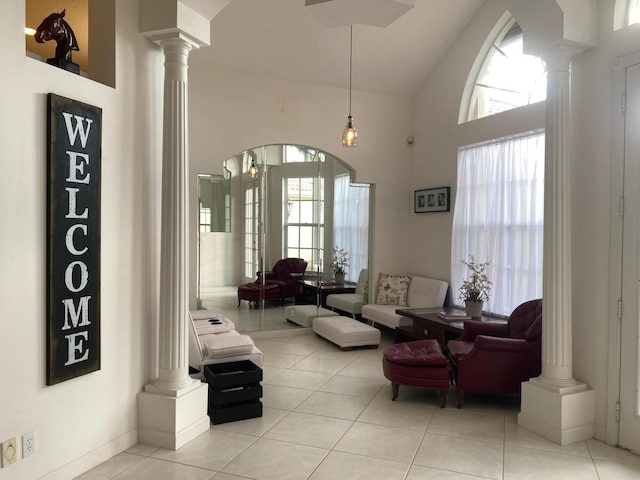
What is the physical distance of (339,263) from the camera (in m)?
7.24

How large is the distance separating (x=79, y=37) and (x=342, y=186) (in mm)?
3632

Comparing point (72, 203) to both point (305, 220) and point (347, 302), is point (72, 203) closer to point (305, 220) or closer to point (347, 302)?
point (305, 220)

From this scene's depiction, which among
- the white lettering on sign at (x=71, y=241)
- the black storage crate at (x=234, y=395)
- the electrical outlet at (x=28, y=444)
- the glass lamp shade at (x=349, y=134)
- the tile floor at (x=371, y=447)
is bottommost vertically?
the tile floor at (x=371, y=447)

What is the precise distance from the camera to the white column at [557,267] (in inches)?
144

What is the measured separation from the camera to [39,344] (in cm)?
275

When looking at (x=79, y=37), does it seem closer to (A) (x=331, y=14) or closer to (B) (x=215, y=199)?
(B) (x=215, y=199)

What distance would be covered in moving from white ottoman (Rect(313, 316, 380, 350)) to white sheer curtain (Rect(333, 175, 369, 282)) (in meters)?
1.05

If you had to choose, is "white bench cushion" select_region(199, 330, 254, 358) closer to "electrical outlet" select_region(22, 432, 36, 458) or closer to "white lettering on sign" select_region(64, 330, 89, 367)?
"white lettering on sign" select_region(64, 330, 89, 367)

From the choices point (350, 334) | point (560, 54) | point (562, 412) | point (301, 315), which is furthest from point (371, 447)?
point (301, 315)

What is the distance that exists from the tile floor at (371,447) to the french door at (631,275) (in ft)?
0.78

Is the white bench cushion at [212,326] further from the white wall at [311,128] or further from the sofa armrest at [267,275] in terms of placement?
the sofa armrest at [267,275]

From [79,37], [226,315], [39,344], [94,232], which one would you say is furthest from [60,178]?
[226,315]

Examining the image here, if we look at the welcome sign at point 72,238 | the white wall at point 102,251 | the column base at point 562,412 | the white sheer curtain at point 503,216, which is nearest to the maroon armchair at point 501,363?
the column base at point 562,412

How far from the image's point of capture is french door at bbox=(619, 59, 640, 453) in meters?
3.39
